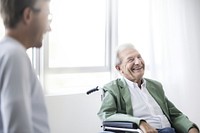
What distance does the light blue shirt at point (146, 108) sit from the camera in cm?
225

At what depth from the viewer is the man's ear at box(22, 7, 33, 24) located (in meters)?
0.91

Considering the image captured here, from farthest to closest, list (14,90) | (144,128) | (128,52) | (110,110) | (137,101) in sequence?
(128,52), (137,101), (110,110), (144,128), (14,90)

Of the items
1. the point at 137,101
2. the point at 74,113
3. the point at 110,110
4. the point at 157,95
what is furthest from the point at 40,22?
the point at 74,113

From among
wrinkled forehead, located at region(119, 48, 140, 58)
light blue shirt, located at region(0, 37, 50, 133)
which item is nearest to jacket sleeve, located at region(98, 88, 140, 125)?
wrinkled forehead, located at region(119, 48, 140, 58)

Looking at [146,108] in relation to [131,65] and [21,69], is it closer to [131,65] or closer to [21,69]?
[131,65]

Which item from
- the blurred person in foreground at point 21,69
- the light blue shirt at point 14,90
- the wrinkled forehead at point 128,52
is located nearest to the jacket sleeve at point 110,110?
the wrinkled forehead at point 128,52

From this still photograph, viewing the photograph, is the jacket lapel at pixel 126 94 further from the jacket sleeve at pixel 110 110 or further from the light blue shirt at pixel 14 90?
the light blue shirt at pixel 14 90

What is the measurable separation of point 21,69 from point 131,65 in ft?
5.27

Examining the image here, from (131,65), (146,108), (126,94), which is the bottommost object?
(146,108)

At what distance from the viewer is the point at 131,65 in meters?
2.38

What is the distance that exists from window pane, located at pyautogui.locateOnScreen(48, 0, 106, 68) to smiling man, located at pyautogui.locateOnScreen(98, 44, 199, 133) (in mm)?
476

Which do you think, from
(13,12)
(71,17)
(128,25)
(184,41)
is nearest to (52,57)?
(71,17)

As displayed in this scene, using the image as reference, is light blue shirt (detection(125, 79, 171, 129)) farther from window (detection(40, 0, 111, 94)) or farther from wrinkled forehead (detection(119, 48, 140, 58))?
window (detection(40, 0, 111, 94))

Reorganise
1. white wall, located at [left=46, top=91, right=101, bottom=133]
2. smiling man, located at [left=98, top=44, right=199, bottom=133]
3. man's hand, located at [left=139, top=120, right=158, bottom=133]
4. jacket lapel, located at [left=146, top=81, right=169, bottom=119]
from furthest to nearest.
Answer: white wall, located at [left=46, top=91, right=101, bottom=133] → jacket lapel, located at [left=146, top=81, right=169, bottom=119] → smiling man, located at [left=98, top=44, right=199, bottom=133] → man's hand, located at [left=139, top=120, right=158, bottom=133]
